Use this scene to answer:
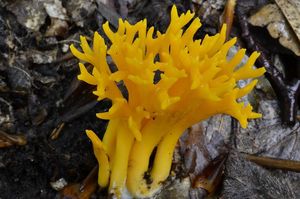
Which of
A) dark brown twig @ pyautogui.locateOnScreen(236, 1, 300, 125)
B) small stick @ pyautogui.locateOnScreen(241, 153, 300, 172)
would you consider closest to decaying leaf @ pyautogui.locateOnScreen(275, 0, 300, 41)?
dark brown twig @ pyautogui.locateOnScreen(236, 1, 300, 125)

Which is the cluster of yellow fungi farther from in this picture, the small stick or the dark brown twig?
the dark brown twig

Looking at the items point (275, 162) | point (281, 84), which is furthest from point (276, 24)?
point (275, 162)

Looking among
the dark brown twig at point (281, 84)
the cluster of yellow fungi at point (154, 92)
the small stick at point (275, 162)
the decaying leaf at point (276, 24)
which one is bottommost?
the small stick at point (275, 162)

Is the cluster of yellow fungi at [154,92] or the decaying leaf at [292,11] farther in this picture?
the decaying leaf at [292,11]

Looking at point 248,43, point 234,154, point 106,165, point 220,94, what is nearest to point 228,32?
point 248,43

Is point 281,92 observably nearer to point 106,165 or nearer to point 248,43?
point 248,43

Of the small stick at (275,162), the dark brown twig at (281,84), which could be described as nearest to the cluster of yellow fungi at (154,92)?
the small stick at (275,162)

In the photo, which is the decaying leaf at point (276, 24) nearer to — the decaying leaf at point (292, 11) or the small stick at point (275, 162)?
the decaying leaf at point (292, 11)

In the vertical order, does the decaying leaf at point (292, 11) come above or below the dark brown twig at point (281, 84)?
above
